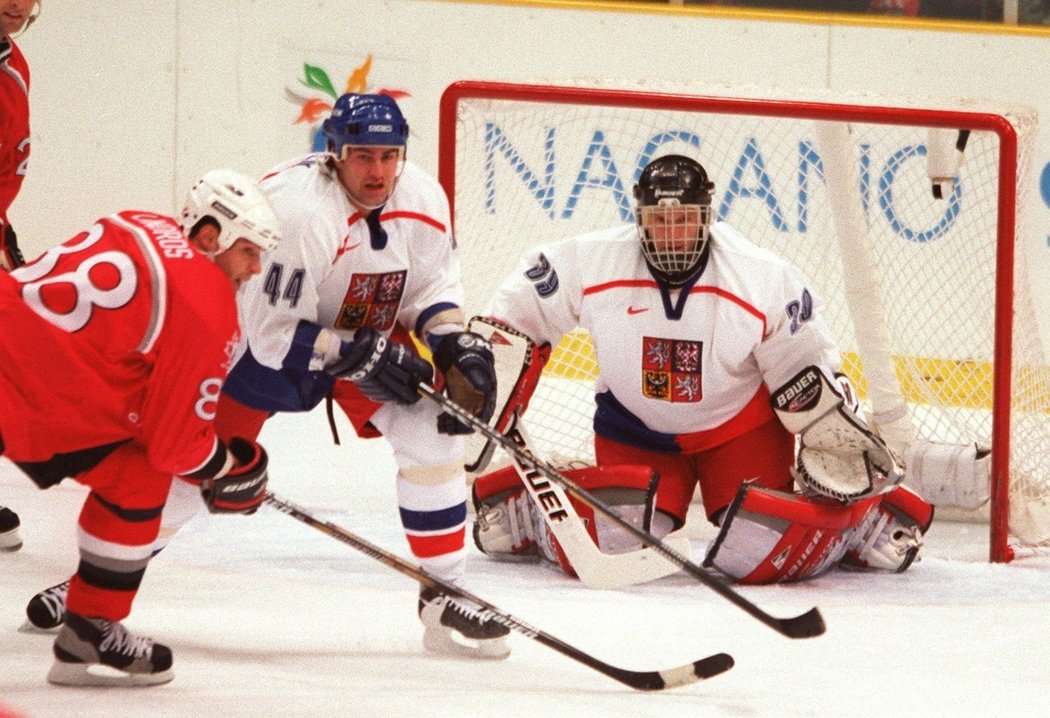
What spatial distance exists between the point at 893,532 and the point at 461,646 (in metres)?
1.25

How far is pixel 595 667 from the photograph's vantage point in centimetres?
264

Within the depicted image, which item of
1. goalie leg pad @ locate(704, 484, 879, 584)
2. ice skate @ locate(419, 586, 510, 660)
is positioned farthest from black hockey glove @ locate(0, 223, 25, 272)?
goalie leg pad @ locate(704, 484, 879, 584)

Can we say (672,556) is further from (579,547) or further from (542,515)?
(542,515)

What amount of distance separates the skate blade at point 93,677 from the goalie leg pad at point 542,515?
1.04 meters

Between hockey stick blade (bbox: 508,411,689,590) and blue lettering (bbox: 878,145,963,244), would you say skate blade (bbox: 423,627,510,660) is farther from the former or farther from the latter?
blue lettering (bbox: 878,145,963,244)

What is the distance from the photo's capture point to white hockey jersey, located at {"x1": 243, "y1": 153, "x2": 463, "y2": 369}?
9.42 feet

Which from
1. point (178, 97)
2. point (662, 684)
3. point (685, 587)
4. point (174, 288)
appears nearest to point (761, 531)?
point (685, 587)

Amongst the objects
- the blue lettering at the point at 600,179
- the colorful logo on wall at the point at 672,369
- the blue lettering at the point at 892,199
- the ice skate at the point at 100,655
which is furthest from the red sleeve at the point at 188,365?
the blue lettering at the point at 892,199

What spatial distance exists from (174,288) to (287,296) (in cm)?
53

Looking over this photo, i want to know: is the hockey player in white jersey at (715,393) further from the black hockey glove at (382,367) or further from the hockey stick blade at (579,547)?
the black hockey glove at (382,367)

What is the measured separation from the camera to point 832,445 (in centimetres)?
355

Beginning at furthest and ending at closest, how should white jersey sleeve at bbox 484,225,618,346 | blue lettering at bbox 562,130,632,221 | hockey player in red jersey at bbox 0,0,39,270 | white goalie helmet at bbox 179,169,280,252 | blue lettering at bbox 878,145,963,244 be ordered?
blue lettering at bbox 562,130,632,221, blue lettering at bbox 878,145,963,244, white jersey sleeve at bbox 484,225,618,346, hockey player in red jersey at bbox 0,0,39,270, white goalie helmet at bbox 179,169,280,252

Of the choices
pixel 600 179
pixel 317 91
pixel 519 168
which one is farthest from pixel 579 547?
pixel 317 91

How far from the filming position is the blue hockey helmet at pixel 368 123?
2.82 m
